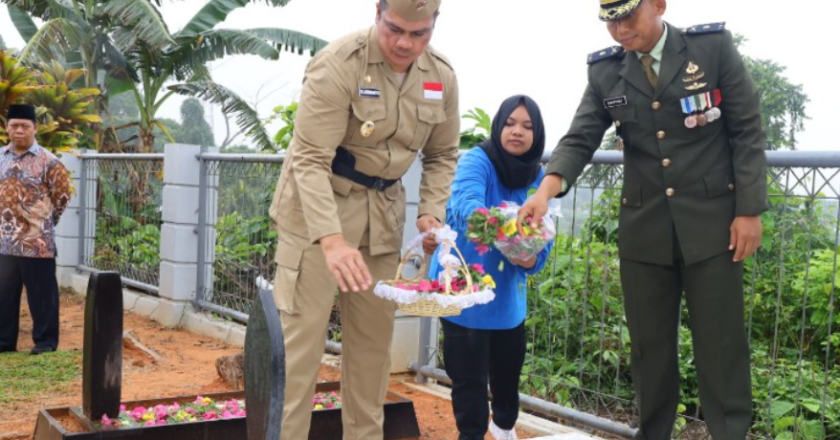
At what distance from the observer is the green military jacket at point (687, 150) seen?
3.31 m

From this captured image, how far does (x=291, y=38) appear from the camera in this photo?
1756cm

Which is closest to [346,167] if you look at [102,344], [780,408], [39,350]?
[102,344]

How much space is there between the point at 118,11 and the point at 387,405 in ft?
41.8

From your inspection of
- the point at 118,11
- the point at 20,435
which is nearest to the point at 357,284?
the point at 20,435

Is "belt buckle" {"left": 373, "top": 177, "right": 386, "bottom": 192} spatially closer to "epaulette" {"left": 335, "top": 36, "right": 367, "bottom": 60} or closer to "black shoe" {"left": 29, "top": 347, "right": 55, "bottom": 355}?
"epaulette" {"left": 335, "top": 36, "right": 367, "bottom": 60}

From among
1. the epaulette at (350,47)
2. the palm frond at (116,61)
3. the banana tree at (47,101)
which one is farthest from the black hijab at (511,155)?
the palm frond at (116,61)

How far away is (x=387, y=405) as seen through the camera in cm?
513

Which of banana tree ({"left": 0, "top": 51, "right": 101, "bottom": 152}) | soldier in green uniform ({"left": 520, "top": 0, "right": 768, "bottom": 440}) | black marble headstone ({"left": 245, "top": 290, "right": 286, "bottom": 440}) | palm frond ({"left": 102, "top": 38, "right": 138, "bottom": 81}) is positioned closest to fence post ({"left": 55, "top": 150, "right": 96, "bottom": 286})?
banana tree ({"left": 0, "top": 51, "right": 101, "bottom": 152})

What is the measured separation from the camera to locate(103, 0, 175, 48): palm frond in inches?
605

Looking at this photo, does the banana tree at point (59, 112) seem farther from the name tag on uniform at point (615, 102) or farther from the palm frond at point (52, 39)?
the name tag on uniform at point (615, 102)

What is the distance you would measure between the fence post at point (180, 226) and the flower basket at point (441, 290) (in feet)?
18.9

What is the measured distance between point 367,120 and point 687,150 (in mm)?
1203

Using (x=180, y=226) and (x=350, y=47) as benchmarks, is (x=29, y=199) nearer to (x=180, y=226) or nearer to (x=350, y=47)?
(x=180, y=226)

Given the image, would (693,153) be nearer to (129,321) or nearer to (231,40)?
(129,321)
